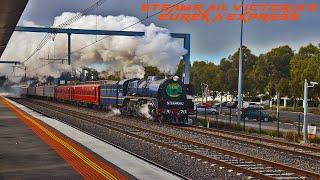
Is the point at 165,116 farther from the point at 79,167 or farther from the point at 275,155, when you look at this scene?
the point at 79,167

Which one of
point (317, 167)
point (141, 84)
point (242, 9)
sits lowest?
point (317, 167)

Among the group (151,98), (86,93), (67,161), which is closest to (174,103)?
(151,98)

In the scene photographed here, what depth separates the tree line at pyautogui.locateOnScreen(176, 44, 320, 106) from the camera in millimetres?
62188

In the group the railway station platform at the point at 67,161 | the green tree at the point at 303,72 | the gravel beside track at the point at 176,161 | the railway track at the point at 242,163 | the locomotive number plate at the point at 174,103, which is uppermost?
the green tree at the point at 303,72

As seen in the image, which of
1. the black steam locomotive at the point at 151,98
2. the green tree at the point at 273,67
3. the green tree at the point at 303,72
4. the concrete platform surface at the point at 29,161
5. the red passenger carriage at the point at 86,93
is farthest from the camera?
the green tree at the point at 273,67

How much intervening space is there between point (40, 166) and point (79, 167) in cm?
98

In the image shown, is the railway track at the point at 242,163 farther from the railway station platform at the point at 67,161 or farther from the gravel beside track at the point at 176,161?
the railway station platform at the point at 67,161

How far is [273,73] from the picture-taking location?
252ft

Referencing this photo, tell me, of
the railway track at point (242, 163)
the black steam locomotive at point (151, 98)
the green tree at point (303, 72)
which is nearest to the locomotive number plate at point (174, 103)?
the black steam locomotive at point (151, 98)

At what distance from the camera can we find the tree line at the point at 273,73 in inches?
2448

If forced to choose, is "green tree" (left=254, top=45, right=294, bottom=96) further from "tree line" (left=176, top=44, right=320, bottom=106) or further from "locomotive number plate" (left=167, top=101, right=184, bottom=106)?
"locomotive number plate" (left=167, top=101, right=184, bottom=106)

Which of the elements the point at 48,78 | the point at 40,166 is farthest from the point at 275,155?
the point at 48,78

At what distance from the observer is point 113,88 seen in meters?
39.6

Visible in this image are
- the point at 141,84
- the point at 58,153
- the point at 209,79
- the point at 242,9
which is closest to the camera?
the point at 58,153
